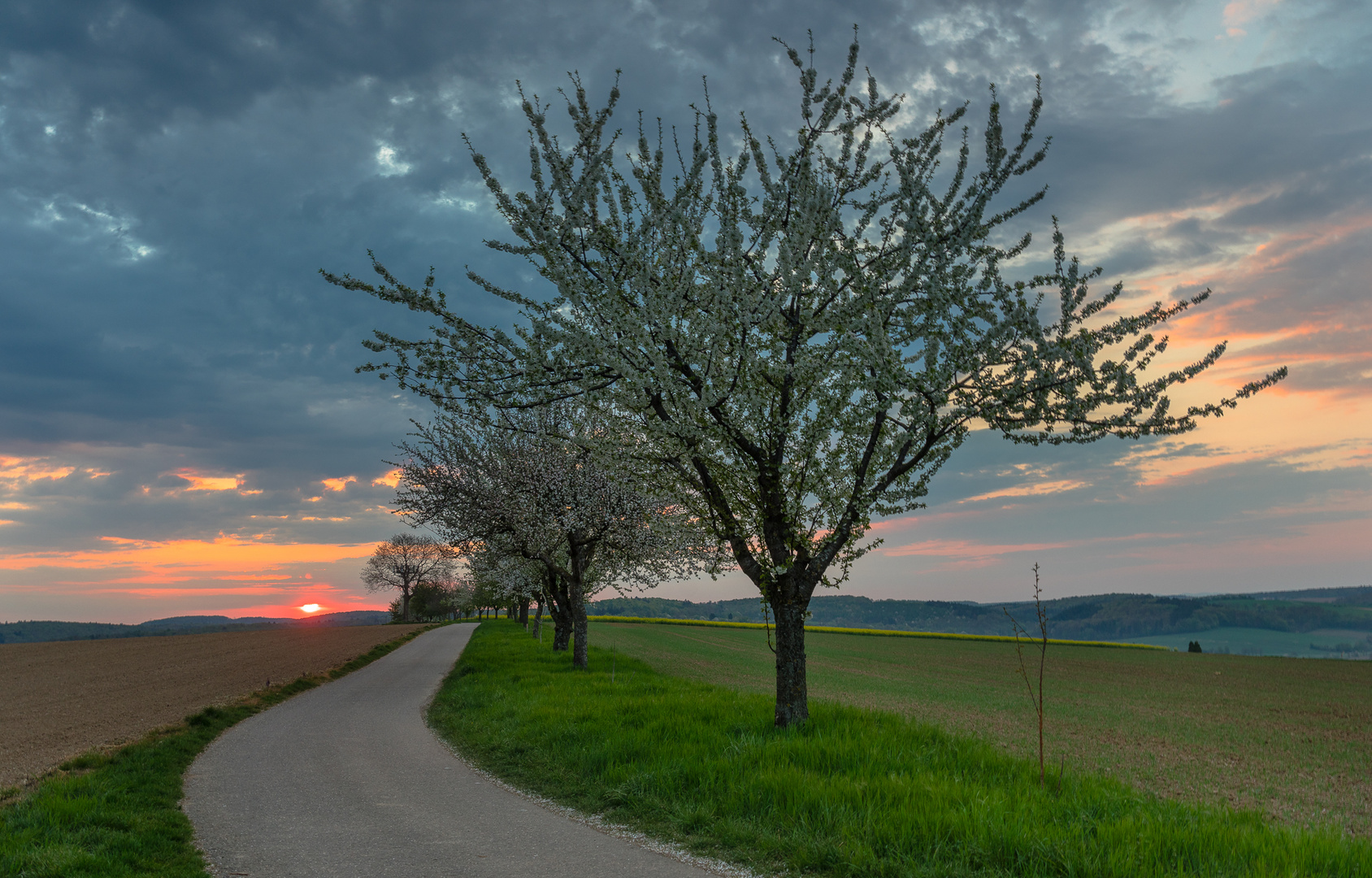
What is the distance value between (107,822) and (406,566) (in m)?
107

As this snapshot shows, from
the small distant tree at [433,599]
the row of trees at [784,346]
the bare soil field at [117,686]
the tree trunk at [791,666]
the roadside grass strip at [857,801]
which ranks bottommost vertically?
the small distant tree at [433,599]

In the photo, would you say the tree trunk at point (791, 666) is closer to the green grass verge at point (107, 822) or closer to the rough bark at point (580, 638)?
the green grass verge at point (107, 822)

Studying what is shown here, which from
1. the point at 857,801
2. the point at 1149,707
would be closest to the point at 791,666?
the point at 857,801

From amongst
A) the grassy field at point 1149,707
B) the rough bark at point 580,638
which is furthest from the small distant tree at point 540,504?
the grassy field at point 1149,707

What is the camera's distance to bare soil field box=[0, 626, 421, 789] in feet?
56.0

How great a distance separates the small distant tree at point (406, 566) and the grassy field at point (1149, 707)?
52915 mm

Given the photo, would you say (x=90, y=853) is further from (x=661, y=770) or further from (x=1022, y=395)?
(x=1022, y=395)

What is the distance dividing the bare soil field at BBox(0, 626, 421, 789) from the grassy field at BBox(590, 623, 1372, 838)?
17582 millimetres

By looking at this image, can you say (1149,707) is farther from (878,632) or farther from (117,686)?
(878,632)

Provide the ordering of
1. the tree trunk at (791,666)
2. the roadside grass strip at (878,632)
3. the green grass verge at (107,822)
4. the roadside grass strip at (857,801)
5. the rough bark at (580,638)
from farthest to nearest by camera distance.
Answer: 1. the roadside grass strip at (878,632)
2. the rough bark at (580,638)
3. the tree trunk at (791,666)
4. the green grass verge at (107,822)
5. the roadside grass strip at (857,801)

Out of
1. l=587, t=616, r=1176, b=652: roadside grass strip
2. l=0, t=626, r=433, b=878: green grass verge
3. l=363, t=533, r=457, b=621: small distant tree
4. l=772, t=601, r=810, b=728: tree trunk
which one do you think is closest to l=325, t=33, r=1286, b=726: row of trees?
l=772, t=601, r=810, b=728: tree trunk

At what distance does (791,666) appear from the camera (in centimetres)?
1229

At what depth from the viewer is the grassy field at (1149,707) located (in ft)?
54.9

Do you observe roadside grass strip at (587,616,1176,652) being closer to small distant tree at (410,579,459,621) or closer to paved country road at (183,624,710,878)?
small distant tree at (410,579,459,621)
